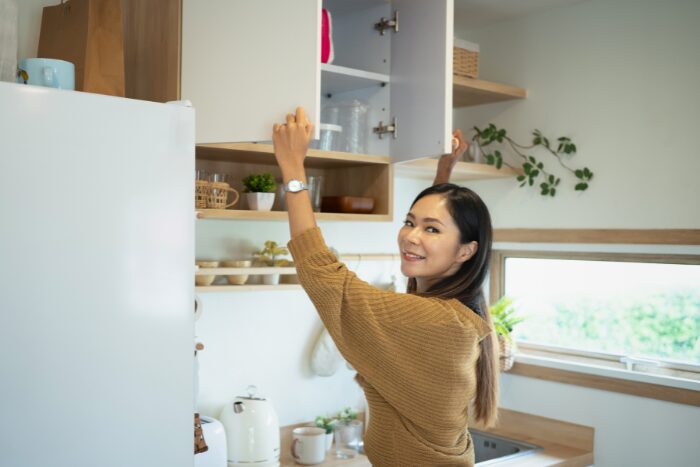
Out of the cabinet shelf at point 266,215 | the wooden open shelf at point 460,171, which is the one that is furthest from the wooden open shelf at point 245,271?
the wooden open shelf at point 460,171

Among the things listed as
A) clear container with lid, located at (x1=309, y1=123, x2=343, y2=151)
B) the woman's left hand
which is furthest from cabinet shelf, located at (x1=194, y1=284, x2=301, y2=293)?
the woman's left hand

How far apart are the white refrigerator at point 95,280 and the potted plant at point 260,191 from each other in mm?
792

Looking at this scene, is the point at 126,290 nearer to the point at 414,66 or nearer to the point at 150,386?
the point at 150,386

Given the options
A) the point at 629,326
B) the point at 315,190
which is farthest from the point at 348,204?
the point at 629,326

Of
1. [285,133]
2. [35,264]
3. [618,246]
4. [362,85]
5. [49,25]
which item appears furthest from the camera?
[618,246]

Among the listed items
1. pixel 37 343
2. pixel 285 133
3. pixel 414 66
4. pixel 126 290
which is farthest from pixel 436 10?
pixel 37 343

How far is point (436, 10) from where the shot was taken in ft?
7.50

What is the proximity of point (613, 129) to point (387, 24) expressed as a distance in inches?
36.8

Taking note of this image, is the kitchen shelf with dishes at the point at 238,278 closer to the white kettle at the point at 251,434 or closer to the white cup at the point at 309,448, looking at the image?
the white kettle at the point at 251,434

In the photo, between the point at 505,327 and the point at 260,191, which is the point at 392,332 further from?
the point at 505,327

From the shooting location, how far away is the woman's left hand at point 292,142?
163 cm

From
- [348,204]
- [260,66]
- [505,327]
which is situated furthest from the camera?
[505,327]

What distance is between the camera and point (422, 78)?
2.36 meters

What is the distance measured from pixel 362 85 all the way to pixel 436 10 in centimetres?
39
